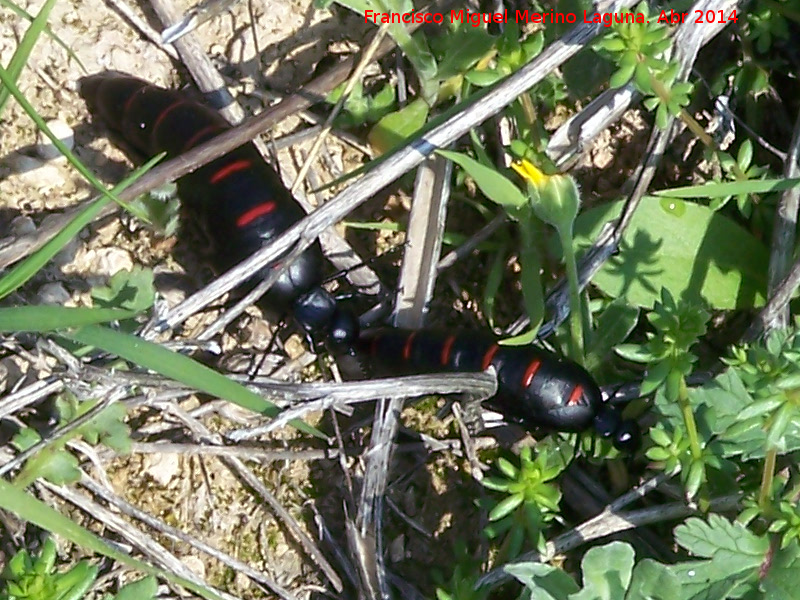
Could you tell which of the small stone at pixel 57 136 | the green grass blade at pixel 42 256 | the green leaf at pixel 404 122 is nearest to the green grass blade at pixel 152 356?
the green grass blade at pixel 42 256

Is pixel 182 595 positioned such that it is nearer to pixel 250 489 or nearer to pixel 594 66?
pixel 250 489

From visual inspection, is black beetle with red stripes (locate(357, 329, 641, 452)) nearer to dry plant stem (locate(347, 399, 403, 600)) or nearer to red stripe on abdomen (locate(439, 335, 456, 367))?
red stripe on abdomen (locate(439, 335, 456, 367))

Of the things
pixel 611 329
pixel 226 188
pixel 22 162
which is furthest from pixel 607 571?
pixel 22 162

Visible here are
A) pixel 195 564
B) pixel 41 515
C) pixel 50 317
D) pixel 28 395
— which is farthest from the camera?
pixel 195 564

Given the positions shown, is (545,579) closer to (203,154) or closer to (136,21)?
(203,154)

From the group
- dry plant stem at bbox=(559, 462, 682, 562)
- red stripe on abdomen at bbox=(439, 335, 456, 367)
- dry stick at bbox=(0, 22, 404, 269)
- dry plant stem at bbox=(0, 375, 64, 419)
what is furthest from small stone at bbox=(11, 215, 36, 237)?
dry plant stem at bbox=(559, 462, 682, 562)

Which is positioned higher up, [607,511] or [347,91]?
[347,91]
